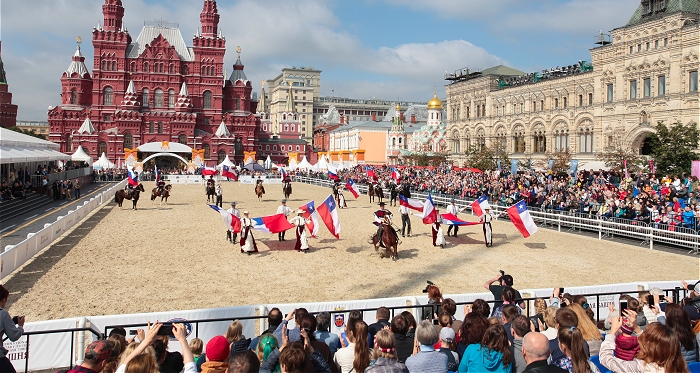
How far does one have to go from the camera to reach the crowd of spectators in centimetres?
2027

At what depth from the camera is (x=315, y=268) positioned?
15.0 metres

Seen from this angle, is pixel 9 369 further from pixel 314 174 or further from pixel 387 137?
pixel 387 137

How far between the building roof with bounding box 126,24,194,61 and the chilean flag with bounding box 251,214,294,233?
7306cm

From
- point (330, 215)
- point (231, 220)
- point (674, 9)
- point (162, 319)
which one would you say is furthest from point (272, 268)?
point (674, 9)

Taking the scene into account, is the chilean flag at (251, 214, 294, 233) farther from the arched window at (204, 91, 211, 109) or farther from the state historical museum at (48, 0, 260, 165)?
the arched window at (204, 91, 211, 109)

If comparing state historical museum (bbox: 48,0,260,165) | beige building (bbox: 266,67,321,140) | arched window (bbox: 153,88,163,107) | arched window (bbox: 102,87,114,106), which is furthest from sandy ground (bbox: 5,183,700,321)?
beige building (bbox: 266,67,321,140)

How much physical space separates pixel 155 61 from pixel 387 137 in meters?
43.5

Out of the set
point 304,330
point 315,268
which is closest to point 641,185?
point 315,268

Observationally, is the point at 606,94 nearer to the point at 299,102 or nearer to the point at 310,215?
the point at 310,215

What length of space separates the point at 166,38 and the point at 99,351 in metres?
88.0

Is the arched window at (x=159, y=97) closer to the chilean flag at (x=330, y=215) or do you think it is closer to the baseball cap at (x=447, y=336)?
the chilean flag at (x=330, y=215)

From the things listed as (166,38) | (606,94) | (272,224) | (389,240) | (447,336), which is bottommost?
(389,240)

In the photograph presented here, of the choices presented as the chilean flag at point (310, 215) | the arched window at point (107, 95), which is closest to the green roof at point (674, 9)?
the chilean flag at point (310, 215)

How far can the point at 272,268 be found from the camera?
588 inches
